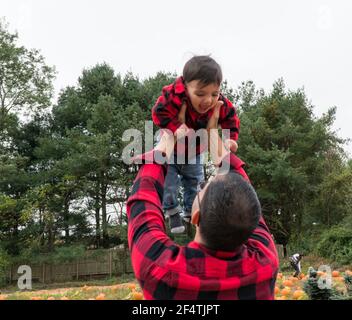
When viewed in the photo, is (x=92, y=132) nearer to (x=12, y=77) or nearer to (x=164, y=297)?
(x=12, y=77)

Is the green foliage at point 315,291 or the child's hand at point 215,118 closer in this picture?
the child's hand at point 215,118

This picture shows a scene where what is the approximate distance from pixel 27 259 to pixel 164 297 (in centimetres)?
2497

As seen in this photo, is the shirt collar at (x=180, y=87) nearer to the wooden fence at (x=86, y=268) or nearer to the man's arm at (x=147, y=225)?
the man's arm at (x=147, y=225)

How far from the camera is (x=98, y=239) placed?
91.6ft

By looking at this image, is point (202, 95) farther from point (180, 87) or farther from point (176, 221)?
point (176, 221)

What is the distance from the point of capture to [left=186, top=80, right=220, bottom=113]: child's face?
11.1 feet

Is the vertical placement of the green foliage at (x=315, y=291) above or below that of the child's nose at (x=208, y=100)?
below

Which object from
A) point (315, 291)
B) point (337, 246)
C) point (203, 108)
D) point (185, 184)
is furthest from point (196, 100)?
point (337, 246)

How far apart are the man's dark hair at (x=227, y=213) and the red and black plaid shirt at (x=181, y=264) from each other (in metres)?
0.07

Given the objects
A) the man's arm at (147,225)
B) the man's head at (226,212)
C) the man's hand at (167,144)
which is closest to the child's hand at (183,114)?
the man's hand at (167,144)

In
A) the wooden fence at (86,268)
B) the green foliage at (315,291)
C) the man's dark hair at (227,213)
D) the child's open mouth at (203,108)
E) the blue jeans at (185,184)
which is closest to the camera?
the man's dark hair at (227,213)

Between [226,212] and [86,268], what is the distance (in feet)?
83.6

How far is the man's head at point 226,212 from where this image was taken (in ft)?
5.60
